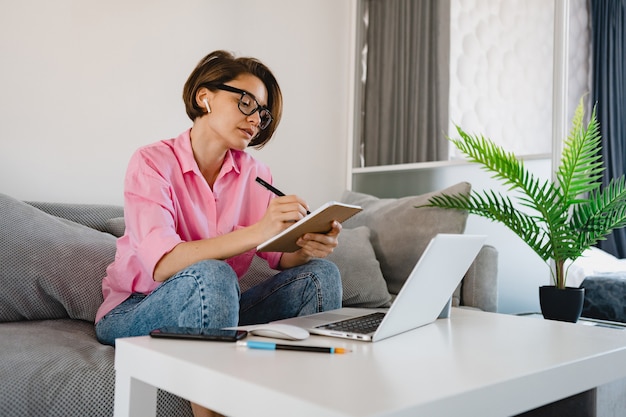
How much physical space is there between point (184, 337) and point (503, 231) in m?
1.75

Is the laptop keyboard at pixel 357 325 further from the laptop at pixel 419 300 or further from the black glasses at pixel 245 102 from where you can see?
the black glasses at pixel 245 102

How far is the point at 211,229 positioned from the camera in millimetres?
1547

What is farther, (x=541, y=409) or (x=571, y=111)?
(x=571, y=111)

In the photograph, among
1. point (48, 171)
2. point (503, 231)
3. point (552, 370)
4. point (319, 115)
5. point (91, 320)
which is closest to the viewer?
point (552, 370)

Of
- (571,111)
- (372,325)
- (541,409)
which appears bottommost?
(541,409)

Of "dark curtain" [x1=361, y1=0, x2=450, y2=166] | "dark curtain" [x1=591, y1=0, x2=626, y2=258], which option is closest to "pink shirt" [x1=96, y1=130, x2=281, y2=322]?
"dark curtain" [x1=361, y1=0, x2=450, y2=166]

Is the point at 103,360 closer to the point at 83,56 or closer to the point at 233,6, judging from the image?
the point at 83,56

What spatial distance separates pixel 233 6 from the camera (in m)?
2.65

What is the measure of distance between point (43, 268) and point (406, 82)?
6.31 feet

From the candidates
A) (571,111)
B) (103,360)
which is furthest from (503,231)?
(103,360)

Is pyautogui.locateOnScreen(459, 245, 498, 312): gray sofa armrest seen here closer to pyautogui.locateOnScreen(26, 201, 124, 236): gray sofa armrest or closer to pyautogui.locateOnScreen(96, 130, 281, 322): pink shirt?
pyautogui.locateOnScreen(96, 130, 281, 322): pink shirt

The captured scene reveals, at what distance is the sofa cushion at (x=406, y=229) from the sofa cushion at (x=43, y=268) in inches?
37.0

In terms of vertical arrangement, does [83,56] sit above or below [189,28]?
below

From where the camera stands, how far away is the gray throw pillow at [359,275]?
1.95 meters
